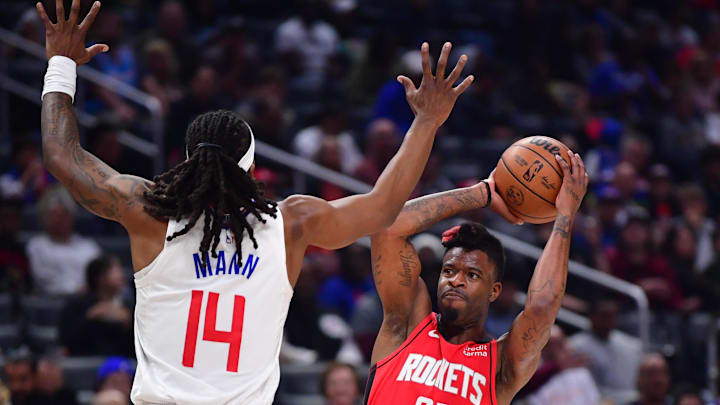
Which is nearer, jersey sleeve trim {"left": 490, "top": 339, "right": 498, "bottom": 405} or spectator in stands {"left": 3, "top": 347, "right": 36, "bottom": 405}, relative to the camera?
jersey sleeve trim {"left": 490, "top": 339, "right": 498, "bottom": 405}

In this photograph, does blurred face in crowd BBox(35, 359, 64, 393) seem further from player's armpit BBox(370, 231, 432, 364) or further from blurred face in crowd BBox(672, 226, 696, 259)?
blurred face in crowd BBox(672, 226, 696, 259)

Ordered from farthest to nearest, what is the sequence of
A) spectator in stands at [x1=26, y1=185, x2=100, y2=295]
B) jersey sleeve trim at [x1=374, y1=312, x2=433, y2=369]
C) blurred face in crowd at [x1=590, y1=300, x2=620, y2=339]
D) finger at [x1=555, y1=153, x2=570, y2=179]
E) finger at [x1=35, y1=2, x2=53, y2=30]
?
blurred face in crowd at [x1=590, y1=300, x2=620, y2=339], spectator in stands at [x1=26, y1=185, x2=100, y2=295], jersey sleeve trim at [x1=374, y1=312, x2=433, y2=369], finger at [x1=555, y1=153, x2=570, y2=179], finger at [x1=35, y1=2, x2=53, y2=30]

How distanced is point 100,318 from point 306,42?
17.1ft

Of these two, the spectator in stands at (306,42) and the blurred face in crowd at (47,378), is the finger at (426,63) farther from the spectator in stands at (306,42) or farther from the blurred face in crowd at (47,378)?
the spectator in stands at (306,42)

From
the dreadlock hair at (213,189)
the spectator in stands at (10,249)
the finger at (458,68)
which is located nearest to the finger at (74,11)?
the dreadlock hair at (213,189)

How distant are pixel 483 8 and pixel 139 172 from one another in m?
6.54

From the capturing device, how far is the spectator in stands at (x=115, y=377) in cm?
694

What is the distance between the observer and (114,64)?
1015cm

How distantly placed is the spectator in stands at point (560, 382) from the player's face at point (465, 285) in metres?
3.37

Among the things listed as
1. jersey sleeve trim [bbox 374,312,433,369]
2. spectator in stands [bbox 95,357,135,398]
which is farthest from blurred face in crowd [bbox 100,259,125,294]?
jersey sleeve trim [bbox 374,312,433,369]

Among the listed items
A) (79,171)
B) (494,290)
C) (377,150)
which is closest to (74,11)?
(79,171)

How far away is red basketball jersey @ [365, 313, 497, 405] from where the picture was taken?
452 cm

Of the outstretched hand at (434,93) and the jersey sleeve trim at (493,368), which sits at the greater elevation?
the outstretched hand at (434,93)

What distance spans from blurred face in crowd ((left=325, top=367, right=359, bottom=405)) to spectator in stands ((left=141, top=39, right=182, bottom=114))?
381 centimetres
